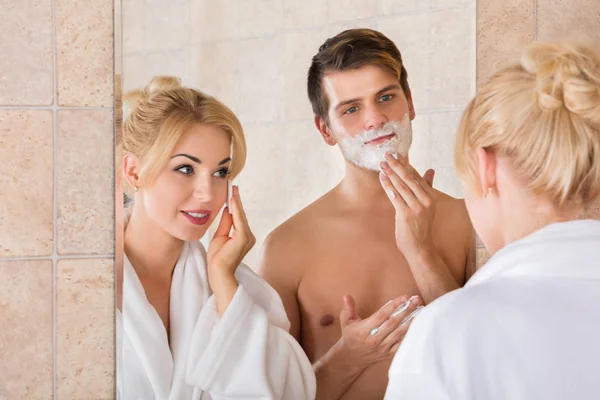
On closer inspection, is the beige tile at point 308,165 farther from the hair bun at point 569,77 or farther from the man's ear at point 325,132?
the hair bun at point 569,77

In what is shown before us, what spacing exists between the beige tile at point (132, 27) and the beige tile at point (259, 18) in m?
0.16

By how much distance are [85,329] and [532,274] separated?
761 mm

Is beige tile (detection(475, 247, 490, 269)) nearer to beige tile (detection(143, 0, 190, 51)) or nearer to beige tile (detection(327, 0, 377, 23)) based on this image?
beige tile (detection(327, 0, 377, 23))

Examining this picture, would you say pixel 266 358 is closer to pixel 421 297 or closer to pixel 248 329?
pixel 248 329

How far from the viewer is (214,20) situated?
116 cm

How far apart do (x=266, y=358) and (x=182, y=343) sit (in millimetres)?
132

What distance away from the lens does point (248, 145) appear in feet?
3.79

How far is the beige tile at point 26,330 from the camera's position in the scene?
4.04 feet

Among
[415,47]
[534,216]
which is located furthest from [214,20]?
[534,216]

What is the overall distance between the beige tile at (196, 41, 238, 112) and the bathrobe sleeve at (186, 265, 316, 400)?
0.27 metres

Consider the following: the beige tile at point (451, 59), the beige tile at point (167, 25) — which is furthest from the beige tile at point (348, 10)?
the beige tile at point (167, 25)

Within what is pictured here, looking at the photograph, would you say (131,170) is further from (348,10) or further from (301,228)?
(348,10)

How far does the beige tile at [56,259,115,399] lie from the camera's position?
4.10ft

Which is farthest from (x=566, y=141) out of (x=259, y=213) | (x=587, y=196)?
(x=259, y=213)
